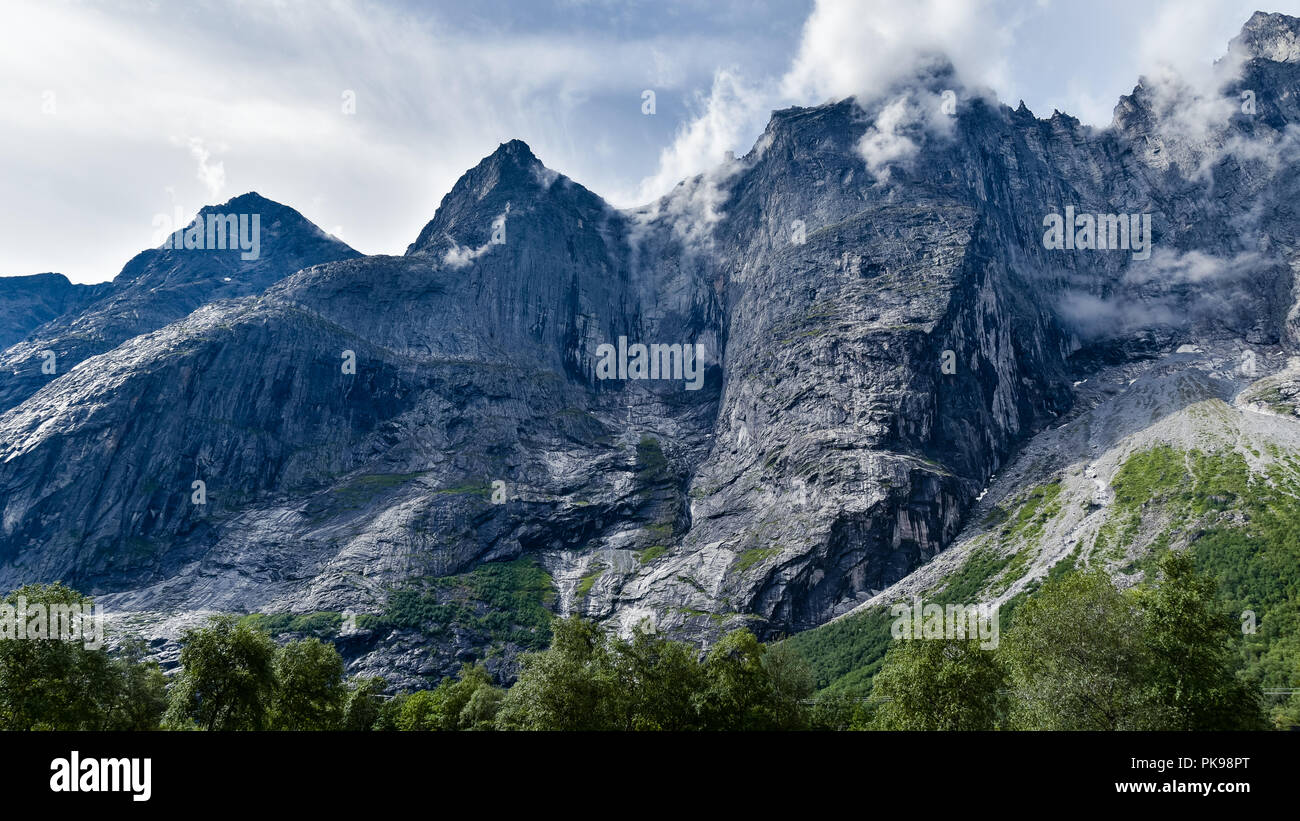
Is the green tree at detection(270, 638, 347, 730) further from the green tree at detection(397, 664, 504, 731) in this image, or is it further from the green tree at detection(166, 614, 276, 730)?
the green tree at detection(397, 664, 504, 731)

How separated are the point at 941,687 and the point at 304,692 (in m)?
51.5

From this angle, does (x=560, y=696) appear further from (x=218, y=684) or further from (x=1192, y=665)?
(x=1192, y=665)

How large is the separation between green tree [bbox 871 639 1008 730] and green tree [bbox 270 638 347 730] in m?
47.1

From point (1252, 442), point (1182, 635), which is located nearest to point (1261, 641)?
point (1252, 442)

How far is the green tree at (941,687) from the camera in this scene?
151ft

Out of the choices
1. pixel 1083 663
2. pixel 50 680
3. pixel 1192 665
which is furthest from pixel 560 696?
pixel 1192 665

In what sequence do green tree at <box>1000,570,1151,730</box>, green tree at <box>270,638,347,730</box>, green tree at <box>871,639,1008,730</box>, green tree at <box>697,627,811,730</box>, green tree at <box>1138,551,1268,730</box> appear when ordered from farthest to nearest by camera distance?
green tree at <box>270,638,347,730</box> < green tree at <box>697,627,811,730</box> < green tree at <box>871,639,1008,730</box> < green tree at <box>1000,570,1151,730</box> < green tree at <box>1138,551,1268,730</box>

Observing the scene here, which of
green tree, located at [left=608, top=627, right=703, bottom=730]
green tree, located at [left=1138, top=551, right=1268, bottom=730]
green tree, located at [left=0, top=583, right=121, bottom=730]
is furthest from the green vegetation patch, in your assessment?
green tree, located at [left=1138, top=551, right=1268, bottom=730]

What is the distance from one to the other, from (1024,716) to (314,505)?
190335 millimetres

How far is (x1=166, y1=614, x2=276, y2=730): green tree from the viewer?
51.2 meters

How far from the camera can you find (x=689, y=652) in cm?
6166

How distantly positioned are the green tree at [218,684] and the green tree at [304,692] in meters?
5.76

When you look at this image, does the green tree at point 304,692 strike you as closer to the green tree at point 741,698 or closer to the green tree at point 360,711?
the green tree at point 360,711

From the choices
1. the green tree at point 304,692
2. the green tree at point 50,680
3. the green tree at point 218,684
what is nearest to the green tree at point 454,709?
the green tree at point 304,692
